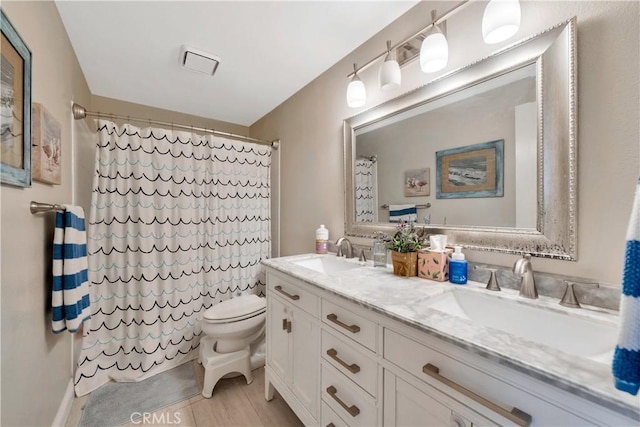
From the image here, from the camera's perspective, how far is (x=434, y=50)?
3.54 ft

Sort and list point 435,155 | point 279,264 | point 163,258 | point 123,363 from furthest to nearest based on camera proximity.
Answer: point 163,258 → point 123,363 → point 279,264 → point 435,155

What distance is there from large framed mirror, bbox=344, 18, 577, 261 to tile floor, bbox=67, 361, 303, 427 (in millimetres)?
1260

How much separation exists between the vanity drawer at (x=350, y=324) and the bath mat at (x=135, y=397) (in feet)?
4.24

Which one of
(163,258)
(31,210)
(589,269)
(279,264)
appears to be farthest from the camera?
(163,258)

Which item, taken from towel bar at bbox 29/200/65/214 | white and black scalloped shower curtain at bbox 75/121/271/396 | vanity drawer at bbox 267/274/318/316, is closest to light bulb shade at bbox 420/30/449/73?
vanity drawer at bbox 267/274/318/316

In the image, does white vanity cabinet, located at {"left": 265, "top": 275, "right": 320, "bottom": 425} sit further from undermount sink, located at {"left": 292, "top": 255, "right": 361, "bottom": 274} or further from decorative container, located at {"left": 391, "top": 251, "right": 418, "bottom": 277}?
decorative container, located at {"left": 391, "top": 251, "right": 418, "bottom": 277}

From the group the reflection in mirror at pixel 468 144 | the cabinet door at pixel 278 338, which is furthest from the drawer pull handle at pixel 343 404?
the reflection in mirror at pixel 468 144

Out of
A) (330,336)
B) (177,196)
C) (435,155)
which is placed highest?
(435,155)

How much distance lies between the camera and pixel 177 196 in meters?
1.97

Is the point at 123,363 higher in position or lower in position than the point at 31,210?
lower

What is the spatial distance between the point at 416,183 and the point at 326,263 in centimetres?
77

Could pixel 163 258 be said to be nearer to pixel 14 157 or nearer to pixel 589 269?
pixel 14 157

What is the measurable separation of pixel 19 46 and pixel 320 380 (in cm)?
176

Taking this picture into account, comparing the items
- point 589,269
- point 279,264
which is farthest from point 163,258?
point 589,269
